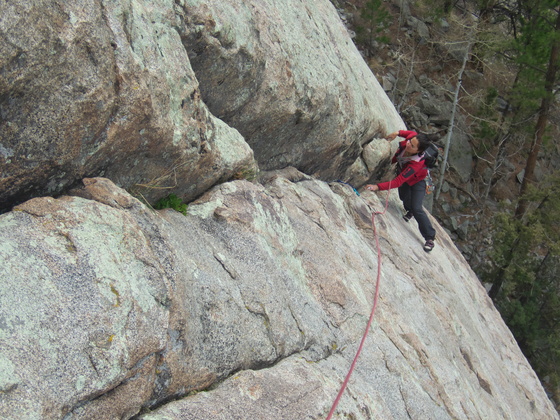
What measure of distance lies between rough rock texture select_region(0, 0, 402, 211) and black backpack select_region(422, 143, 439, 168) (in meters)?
2.14

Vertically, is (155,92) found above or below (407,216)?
above

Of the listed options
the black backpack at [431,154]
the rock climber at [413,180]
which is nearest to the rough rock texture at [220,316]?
the rock climber at [413,180]

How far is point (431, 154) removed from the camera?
8.78m

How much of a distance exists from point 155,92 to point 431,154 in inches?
246

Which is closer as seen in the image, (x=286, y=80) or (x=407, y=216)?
(x=286, y=80)

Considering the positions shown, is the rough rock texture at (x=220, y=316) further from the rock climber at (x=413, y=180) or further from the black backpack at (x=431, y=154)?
the black backpack at (x=431, y=154)

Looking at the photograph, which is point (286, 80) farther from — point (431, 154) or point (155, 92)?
point (431, 154)

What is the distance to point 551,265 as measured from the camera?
67.5ft

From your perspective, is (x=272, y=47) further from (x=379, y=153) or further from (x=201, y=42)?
(x=379, y=153)

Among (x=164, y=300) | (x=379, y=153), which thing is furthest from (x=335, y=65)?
(x=164, y=300)

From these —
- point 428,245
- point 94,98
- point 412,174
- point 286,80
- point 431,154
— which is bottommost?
point 428,245

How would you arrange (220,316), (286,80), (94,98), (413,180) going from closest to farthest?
(94,98)
(220,316)
(286,80)
(413,180)

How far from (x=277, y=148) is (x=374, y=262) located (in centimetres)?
263

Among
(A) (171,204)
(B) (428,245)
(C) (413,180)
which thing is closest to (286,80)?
(A) (171,204)
